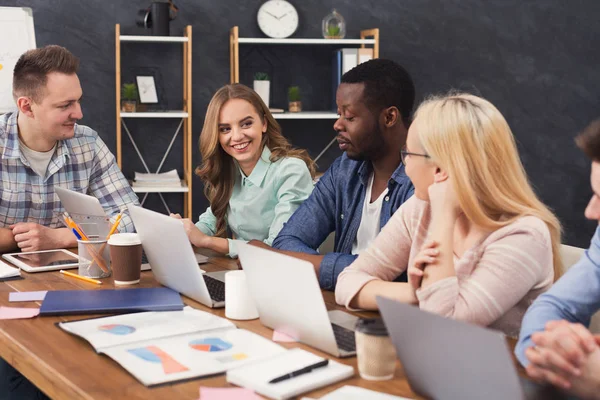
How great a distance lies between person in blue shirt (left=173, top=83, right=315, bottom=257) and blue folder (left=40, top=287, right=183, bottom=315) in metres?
0.80

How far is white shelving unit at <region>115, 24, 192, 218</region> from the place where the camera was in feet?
13.7

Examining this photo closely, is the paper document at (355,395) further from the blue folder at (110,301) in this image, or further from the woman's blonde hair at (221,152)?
the woman's blonde hair at (221,152)

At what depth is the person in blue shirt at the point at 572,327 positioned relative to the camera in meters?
1.12

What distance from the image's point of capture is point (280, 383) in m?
1.15

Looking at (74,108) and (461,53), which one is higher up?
(461,53)

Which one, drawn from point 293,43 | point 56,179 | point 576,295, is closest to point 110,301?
point 576,295

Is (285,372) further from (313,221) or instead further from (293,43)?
(293,43)

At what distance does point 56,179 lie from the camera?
2.64 metres

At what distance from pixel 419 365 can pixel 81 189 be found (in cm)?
191

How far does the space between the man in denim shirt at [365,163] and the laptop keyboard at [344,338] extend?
68cm

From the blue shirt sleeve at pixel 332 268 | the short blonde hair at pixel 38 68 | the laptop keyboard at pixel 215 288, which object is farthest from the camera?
the short blonde hair at pixel 38 68

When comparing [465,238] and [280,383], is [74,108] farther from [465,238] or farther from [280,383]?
[280,383]

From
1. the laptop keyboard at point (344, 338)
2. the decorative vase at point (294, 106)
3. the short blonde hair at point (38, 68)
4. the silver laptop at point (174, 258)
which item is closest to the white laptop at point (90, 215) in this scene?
the silver laptop at point (174, 258)

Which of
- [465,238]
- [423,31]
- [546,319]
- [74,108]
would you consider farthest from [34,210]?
[423,31]
